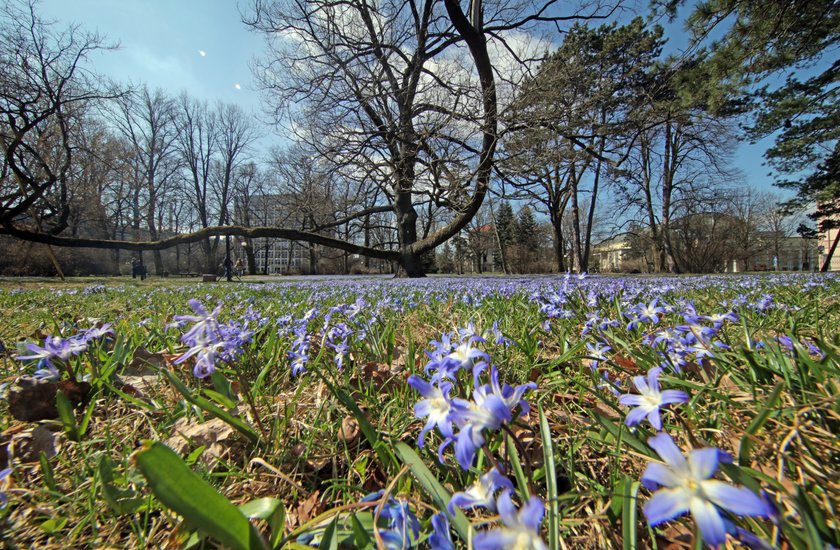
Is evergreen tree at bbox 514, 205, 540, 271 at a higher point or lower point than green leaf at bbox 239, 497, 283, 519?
higher

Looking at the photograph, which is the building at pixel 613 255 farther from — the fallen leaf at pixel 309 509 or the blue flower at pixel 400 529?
the blue flower at pixel 400 529

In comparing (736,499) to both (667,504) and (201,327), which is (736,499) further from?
(201,327)

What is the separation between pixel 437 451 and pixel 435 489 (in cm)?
39

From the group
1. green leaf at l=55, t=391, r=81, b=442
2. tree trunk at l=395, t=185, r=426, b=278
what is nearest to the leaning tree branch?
tree trunk at l=395, t=185, r=426, b=278

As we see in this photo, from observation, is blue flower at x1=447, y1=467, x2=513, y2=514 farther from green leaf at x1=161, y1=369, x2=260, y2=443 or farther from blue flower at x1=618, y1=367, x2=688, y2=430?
green leaf at x1=161, y1=369, x2=260, y2=443

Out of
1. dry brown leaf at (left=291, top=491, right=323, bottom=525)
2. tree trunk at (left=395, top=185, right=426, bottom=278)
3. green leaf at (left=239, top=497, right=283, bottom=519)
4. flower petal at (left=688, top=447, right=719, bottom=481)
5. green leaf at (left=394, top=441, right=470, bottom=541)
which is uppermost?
tree trunk at (left=395, top=185, right=426, bottom=278)

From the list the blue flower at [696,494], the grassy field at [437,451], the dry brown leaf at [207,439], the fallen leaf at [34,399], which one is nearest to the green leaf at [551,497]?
the grassy field at [437,451]

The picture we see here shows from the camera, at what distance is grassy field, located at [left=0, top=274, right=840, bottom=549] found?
0.52 meters

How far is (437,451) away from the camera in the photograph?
1099 millimetres

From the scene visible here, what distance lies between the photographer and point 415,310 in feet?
11.8

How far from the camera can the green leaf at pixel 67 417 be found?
1.13 meters

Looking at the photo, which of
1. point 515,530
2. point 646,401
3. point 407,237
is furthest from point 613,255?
point 515,530

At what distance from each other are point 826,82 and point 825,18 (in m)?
7.53

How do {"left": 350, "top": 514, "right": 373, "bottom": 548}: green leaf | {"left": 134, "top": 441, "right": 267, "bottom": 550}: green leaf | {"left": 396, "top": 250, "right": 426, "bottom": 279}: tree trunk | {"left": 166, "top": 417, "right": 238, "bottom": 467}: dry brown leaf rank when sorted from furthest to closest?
{"left": 396, "top": 250, "right": 426, "bottom": 279}: tree trunk
{"left": 166, "top": 417, "right": 238, "bottom": 467}: dry brown leaf
{"left": 350, "top": 514, "right": 373, "bottom": 548}: green leaf
{"left": 134, "top": 441, "right": 267, "bottom": 550}: green leaf
